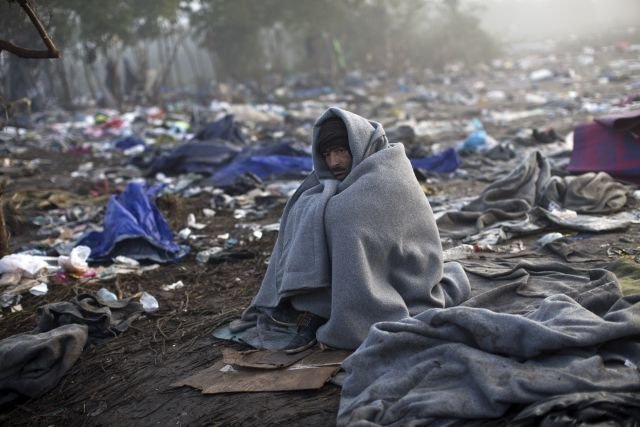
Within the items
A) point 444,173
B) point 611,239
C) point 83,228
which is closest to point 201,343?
point 611,239

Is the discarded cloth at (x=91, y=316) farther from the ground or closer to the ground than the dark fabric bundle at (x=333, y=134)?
closer to the ground

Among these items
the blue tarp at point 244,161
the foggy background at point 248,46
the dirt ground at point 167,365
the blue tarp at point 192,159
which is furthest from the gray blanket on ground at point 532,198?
the foggy background at point 248,46

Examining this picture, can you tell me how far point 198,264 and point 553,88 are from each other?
12.1 meters

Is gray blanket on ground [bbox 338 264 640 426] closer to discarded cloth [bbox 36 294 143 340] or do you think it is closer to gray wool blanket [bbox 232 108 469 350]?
gray wool blanket [bbox 232 108 469 350]

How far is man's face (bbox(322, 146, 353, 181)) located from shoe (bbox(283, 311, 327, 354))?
0.76 meters

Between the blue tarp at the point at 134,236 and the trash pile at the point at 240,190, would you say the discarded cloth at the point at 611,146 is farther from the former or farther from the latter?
the blue tarp at the point at 134,236

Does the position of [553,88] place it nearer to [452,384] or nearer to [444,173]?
[444,173]

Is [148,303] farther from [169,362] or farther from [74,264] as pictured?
[74,264]

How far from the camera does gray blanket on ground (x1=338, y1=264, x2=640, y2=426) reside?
2.11 m

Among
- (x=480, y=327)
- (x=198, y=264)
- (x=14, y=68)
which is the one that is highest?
(x=14, y=68)

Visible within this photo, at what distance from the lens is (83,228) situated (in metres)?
6.14

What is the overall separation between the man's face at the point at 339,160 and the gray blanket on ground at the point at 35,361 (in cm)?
168

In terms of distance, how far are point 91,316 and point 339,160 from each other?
175 cm

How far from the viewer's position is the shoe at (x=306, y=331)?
299 cm
